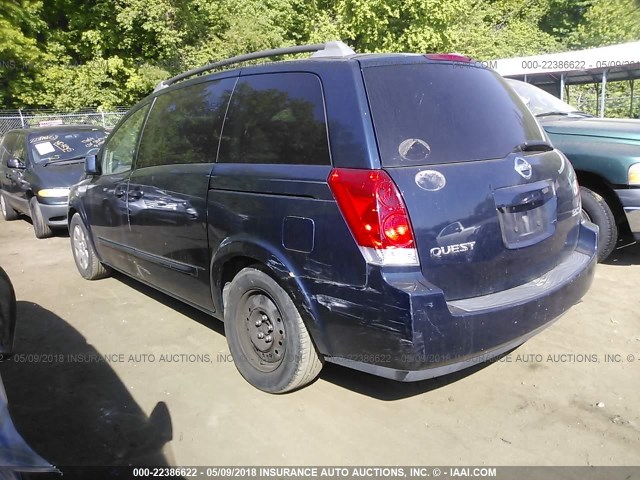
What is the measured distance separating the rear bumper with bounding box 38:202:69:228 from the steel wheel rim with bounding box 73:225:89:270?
83.5 inches

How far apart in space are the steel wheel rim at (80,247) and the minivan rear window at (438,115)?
13.2 ft

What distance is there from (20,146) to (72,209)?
13.5 ft

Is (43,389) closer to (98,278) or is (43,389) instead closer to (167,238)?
(167,238)

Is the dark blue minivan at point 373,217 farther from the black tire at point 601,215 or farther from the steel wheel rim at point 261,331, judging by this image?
the black tire at point 601,215

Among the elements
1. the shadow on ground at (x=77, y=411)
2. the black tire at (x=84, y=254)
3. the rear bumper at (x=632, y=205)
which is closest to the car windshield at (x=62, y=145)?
the black tire at (x=84, y=254)

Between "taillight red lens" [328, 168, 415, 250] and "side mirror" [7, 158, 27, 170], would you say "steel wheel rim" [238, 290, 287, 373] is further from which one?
"side mirror" [7, 158, 27, 170]

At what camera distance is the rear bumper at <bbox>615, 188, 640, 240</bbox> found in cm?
483

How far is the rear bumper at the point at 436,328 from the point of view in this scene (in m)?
2.51

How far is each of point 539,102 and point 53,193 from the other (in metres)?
6.61

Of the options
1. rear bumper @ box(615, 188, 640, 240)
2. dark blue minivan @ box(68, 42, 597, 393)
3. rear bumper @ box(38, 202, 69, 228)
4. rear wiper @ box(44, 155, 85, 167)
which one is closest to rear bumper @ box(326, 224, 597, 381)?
dark blue minivan @ box(68, 42, 597, 393)

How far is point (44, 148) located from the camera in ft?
28.2

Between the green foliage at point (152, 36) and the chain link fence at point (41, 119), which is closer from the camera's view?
the chain link fence at point (41, 119)

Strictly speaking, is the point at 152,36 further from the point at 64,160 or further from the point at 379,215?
the point at 379,215

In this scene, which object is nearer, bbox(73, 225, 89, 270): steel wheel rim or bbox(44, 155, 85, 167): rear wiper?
bbox(73, 225, 89, 270): steel wheel rim
